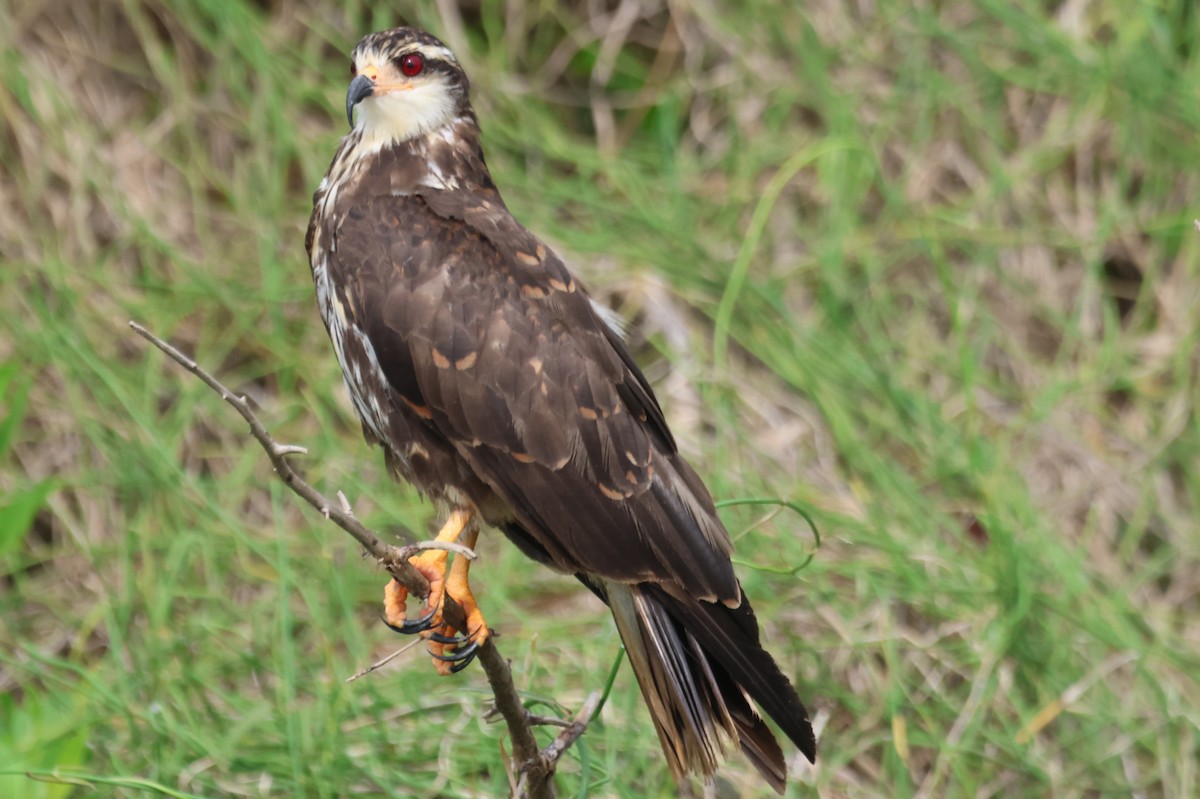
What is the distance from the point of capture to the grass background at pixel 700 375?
4043 mm

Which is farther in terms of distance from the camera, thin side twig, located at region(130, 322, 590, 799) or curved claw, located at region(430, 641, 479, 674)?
curved claw, located at region(430, 641, 479, 674)

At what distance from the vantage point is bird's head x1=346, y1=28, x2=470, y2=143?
10.8 feet

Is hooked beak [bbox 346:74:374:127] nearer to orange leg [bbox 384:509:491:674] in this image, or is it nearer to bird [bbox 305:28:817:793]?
bird [bbox 305:28:817:793]

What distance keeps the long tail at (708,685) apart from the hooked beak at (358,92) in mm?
1117

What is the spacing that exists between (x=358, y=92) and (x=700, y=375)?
1.95m

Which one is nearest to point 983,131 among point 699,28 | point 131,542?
point 699,28

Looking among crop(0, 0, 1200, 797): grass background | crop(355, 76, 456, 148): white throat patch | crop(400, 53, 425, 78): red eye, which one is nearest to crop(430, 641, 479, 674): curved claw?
crop(0, 0, 1200, 797): grass background

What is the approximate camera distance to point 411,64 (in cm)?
332

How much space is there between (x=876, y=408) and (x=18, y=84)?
294 cm

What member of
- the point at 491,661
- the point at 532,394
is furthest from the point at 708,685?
the point at 532,394

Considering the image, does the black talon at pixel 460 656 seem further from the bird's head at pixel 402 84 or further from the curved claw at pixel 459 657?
the bird's head at pixel 402 84

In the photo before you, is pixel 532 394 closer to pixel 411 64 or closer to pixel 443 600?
pixel 443 600

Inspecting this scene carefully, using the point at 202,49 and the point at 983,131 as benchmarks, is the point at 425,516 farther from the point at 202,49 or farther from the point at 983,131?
the point at 983,131

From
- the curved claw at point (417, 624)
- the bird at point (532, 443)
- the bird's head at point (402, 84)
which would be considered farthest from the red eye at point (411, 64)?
the curved claw at point (417, 624)
